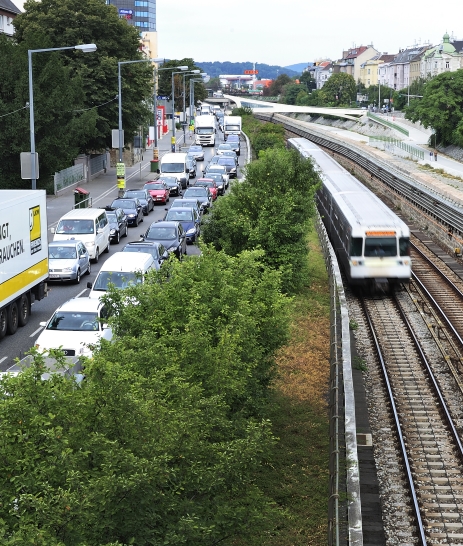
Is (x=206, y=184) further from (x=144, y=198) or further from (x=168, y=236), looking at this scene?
(x=168, y=236)

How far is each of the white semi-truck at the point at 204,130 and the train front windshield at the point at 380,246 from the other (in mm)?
61784

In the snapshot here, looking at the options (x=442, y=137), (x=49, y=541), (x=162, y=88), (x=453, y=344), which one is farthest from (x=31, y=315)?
(x=162, y=88)

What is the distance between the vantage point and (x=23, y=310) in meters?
24.0

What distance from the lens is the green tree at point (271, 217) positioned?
86.6 feet

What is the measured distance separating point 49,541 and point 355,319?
21408mm

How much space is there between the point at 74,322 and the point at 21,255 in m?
3.64

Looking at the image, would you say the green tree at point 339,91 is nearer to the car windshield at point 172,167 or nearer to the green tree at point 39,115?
the car windshield at point 172,167

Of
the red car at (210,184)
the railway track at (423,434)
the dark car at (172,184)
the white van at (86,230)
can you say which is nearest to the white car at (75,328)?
the railway track at (423,434)

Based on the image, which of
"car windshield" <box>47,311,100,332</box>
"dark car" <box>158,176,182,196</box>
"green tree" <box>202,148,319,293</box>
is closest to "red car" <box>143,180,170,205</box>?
"dark car" <box>158,176,182,196</box>

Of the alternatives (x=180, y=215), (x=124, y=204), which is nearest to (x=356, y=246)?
(x=180, y=215)

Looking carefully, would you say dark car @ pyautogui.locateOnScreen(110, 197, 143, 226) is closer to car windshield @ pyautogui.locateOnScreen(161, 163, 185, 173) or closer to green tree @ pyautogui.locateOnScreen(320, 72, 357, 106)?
car windshield @ pyautogui.locateOnScreen(161, 163, 185, 173)

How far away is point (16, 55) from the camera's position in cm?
4622

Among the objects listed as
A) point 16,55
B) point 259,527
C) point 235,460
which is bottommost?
point 259,527

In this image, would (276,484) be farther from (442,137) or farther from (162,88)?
(162,88)
